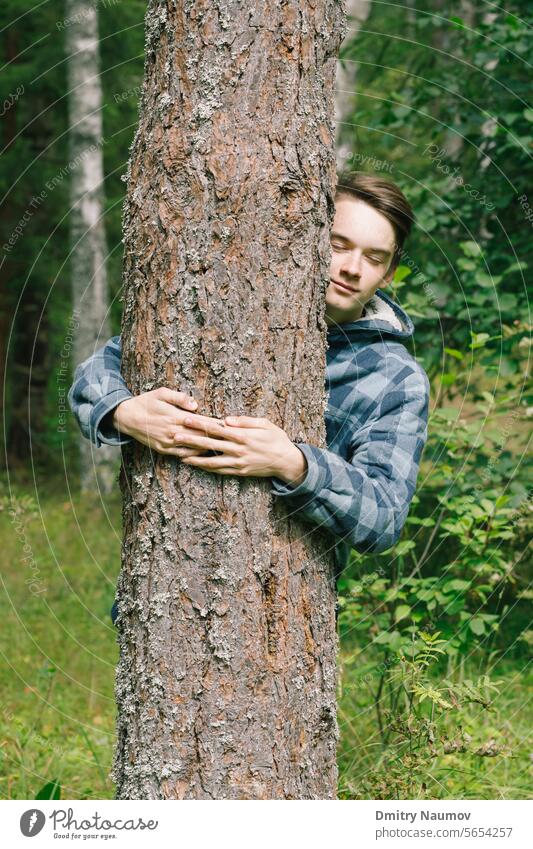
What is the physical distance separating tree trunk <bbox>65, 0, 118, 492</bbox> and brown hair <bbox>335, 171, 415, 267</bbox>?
207 inches

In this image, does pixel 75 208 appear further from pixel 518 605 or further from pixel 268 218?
pixel 268 218

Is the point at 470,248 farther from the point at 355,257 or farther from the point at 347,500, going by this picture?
the point at 347,500

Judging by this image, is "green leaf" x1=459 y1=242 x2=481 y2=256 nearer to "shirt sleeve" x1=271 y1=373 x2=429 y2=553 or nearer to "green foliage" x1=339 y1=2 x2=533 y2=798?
"green foliage" x1=339 y1=2 x2=533 y2=798

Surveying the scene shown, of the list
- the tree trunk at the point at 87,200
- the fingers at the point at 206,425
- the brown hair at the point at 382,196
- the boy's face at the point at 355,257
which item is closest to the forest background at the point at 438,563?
the brown hair at the point at 382,196

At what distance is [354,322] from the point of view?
2.31 metres

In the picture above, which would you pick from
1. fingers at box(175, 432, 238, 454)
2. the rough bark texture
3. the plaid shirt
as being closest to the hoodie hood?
the plaid shirt

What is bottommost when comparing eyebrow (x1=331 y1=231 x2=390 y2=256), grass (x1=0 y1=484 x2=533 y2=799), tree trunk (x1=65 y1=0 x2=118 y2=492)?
grass (x1=0 y1=484 x2=533 y2=799)

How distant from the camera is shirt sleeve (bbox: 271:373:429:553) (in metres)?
1.89

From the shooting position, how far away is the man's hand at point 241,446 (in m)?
1.82

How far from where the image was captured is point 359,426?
2217mm

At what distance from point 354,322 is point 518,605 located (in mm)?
2505

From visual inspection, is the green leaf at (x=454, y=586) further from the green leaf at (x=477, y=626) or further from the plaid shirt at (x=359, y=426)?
the plaid shirt at (x=359, y=426)

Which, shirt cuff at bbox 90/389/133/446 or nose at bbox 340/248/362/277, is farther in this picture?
nose at bbox 340/248/362/277

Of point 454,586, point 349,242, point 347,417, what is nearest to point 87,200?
point 454,586
